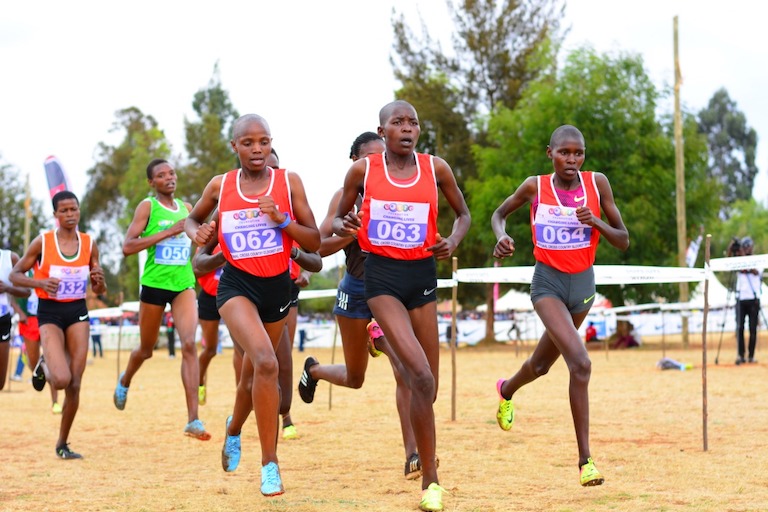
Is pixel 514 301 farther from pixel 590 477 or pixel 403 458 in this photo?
pixel 590 477

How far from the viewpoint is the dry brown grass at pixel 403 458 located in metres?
6.62

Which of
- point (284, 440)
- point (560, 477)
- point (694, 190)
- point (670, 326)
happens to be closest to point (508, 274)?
point (284, 440)

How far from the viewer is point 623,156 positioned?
34969 mm

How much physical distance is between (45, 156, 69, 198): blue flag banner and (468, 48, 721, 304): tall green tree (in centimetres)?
1925

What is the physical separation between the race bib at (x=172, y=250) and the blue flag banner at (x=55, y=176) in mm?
8676

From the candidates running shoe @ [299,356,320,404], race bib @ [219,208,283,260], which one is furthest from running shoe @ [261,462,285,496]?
running shoe @ [299,356,320,404]

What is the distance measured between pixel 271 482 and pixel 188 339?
3747 mm

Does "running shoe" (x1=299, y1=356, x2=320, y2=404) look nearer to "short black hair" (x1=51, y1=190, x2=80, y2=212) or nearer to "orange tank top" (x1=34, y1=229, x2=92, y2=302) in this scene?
"orange tank top" (x1=34, y1=229, x2=92, y2=302)

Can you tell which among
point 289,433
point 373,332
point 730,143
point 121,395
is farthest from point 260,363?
point 730,143

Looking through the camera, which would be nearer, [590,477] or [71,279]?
[590,477]

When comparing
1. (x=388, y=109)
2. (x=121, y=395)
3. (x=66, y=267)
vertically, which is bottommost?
(x=121, y=395)

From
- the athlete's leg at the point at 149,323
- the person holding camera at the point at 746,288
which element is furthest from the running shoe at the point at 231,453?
the person holding camera at the point at 746,288

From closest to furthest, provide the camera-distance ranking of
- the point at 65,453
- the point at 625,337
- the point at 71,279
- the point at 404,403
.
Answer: the point at 404,403 → the point at 65,453 → the point at 71,279 → the point at 625,337

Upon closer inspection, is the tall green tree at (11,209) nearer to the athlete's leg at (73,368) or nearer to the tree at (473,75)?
the tree at (473,75)
